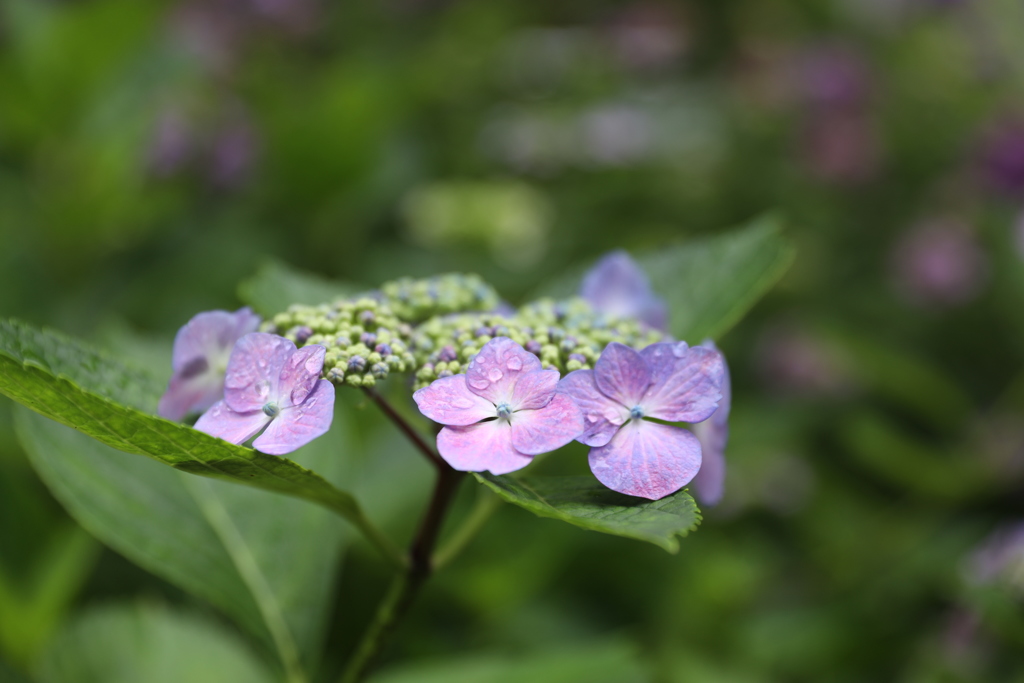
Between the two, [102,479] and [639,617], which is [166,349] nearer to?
[102,479]

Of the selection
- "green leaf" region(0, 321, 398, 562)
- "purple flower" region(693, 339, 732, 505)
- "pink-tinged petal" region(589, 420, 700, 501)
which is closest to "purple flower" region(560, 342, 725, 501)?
"pink-tinged petal" region(589, 420, 700, 501)

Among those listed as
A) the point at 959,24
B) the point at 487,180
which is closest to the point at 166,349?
the point at 487,180

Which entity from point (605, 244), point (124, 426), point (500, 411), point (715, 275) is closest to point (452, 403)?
point (500, 411)

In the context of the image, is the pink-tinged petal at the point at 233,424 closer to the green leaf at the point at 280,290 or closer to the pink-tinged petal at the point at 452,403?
the pink-tinged petal at the point at 452,403

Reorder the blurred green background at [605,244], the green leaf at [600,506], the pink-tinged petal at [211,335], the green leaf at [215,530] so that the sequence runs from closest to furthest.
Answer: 1. the green leaf at [600,506]
2. the pink-tinged petal at [211,335]
3. the green leaf at [215,530]
4. the blurred green background at [605,244]

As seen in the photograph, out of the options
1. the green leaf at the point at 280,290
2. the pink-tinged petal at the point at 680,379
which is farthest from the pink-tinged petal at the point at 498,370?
the green leaf at the point at 280,290

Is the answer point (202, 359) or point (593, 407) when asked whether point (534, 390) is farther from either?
point (202, 359)
